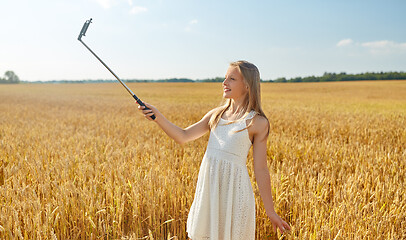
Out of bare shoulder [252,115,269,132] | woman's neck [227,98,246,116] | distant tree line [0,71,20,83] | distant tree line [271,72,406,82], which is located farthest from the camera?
distant tree line [0,71,20,83]

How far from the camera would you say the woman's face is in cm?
204

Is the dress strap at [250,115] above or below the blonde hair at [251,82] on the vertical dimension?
below

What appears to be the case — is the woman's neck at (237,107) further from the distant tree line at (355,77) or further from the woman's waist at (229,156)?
the distant tree line at (355,77)

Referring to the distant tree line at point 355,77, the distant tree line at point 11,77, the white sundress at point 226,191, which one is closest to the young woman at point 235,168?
the white sundress at point 226,191

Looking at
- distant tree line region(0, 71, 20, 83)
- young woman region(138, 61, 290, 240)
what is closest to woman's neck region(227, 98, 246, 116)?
young woman region(138, 61, 290, 240)

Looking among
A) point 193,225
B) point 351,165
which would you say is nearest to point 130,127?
point 351,165

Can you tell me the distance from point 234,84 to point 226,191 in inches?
29.6

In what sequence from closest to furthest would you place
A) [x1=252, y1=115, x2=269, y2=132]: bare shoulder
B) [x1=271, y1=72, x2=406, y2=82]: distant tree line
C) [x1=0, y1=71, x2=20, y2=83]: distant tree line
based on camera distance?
1. [x1=252, y1=115, x2=269, y2=132]: bare shoulder
2. [x1=271, y1=72, x2=406, y2=82]: distant tree line
3. [x1=0, y1=71, x2=20, y2=83]: distant tree line

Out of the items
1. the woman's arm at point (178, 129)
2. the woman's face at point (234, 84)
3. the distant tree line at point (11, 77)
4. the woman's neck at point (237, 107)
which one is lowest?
the woman's arm at point (178, 129)

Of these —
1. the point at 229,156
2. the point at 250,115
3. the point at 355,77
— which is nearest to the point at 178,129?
the point at 229,156

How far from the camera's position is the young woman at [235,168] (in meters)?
1.99

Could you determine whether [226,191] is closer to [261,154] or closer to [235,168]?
[235,168]

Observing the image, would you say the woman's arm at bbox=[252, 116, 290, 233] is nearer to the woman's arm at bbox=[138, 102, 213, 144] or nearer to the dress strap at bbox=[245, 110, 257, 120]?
the dress strap at bbox=[245, 110, 257, 120]

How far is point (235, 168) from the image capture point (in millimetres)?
2012
